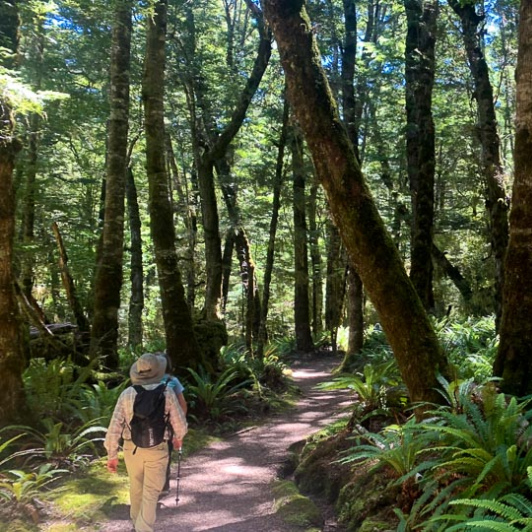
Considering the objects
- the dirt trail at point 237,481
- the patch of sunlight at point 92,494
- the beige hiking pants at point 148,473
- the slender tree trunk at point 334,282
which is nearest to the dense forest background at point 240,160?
the slender tree trunk at point 334,282

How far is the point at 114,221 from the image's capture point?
410 inches

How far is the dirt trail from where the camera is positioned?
5.19 meters

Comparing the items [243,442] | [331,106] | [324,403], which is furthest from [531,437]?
[324,403]

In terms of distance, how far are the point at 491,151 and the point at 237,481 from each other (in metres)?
8.77

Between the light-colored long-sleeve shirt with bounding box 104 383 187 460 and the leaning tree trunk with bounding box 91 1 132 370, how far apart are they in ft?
19.3

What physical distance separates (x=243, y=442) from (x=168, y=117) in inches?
530

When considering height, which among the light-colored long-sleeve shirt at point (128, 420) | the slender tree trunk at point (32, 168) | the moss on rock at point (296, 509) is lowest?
the moss on rock at point (296, 509)

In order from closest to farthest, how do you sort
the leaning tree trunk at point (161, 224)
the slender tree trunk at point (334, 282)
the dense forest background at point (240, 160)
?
1. the dense forest background at point (240, 160)
2. the leaning tree trunk at point (161, 224)
3. the slender tree trunk at point (334, 282)

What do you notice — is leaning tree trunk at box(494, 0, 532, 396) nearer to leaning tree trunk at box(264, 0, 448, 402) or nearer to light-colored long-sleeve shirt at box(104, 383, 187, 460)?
leaning tree trunk at box(264, 0, 448, 402)

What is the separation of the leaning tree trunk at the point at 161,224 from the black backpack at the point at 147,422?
5585mm

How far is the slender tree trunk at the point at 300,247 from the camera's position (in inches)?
687

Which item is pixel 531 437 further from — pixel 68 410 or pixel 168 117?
pixel 168 117

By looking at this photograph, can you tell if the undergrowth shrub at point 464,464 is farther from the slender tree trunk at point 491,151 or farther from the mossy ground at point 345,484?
the slender tree trunk at point 491,151

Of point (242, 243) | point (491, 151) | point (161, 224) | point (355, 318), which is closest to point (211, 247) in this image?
point (242, 243)
